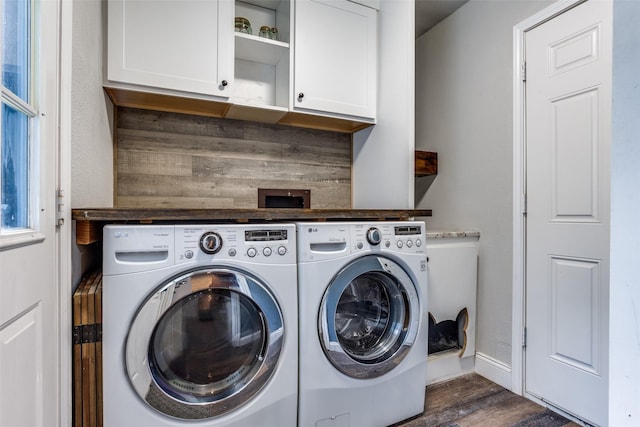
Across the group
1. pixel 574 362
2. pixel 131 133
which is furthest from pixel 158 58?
pixel 574 362

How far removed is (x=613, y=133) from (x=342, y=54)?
1.82m

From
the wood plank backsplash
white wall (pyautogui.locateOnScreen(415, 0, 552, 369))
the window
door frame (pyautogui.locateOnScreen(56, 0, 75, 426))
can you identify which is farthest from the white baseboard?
the window

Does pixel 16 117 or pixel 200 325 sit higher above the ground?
pixel 16 117

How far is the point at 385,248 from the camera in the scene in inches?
59.3

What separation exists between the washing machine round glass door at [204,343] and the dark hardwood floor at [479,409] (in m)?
0.82

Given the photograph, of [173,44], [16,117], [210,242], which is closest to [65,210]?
[16,117]

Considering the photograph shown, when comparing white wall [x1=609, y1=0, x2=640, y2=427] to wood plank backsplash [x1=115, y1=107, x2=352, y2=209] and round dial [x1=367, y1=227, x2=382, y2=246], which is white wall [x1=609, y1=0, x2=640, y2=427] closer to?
round dial [x1=367, y1=227, x2=382, y2=246]

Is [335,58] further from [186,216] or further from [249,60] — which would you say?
[186,216]

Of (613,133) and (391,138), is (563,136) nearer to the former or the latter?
(391,138)

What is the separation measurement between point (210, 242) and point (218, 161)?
1.03 metres

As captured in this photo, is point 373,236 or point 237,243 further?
point 373,236

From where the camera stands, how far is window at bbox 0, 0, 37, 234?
0.77 m

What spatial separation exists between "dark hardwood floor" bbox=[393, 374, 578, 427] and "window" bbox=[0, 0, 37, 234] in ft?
5.51

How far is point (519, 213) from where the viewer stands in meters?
1.90
